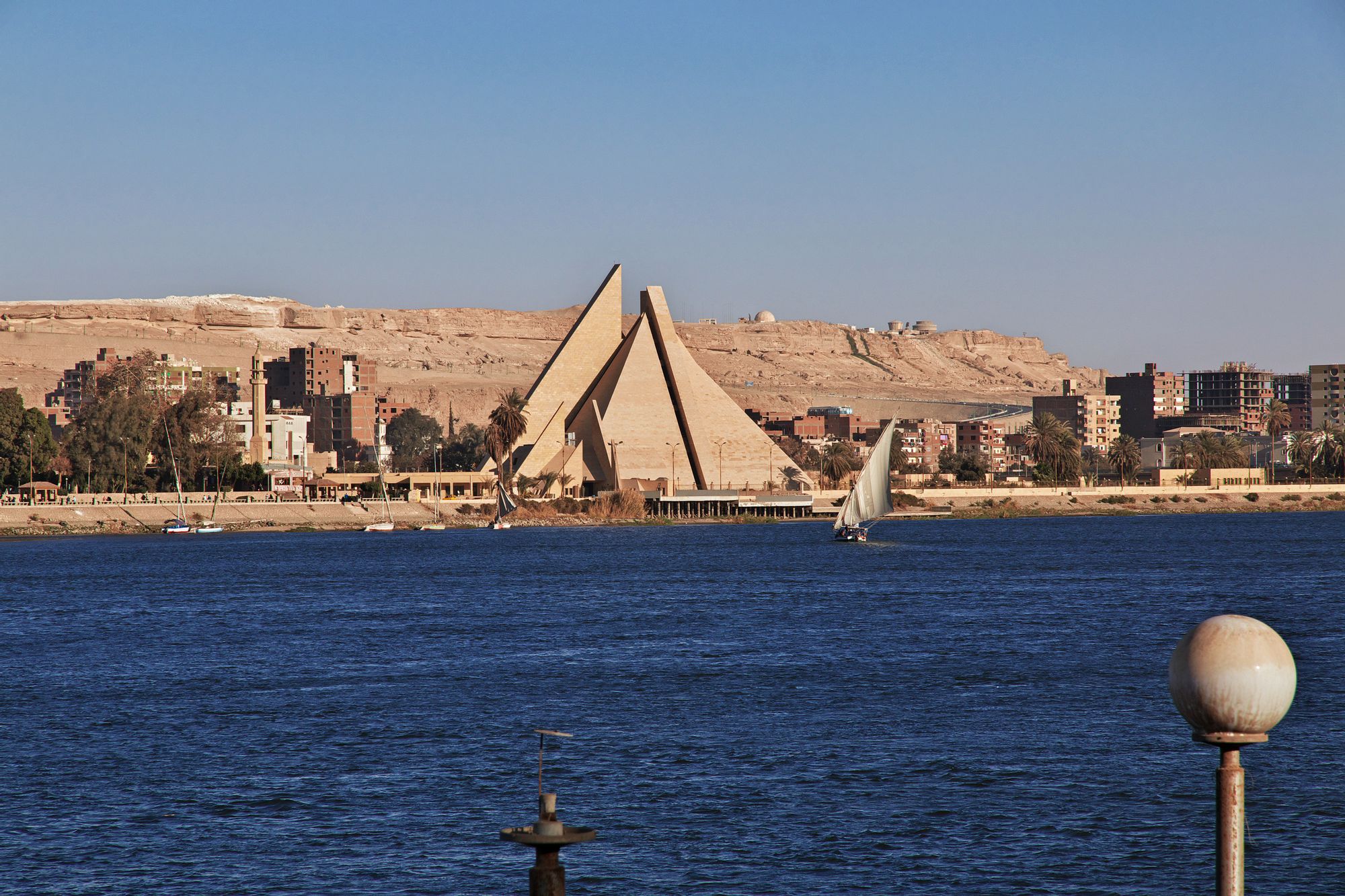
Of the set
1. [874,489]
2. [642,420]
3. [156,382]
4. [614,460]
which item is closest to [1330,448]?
[642,420]

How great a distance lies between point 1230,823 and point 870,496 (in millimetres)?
67337

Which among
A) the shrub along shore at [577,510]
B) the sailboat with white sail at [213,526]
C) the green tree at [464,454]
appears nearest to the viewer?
the shrub along shore at [577,510]

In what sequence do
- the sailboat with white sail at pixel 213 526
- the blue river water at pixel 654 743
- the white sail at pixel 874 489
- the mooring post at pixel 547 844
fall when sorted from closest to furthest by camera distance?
the mooring post at pixel 547 844 → the blue river water at pixel 654 743 → the white sail at pixel 874 489 → the sailboat with white sail at pixel 213 526

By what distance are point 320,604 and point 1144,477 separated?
377ft

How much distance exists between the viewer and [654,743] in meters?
22.4

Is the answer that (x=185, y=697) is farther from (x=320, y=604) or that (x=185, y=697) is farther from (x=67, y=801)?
(x=320, y=604)

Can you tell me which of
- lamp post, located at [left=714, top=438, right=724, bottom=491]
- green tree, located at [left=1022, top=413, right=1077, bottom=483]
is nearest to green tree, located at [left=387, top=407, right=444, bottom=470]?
lamp post, located at [left=714, top=438, right=724, bottom=491]

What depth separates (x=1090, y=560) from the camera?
68562mm

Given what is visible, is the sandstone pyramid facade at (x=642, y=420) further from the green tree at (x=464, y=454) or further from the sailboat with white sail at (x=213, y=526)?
the sailboat with white sail at (x=213, y=526)

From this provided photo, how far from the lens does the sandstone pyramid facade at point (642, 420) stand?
114625 millimetres

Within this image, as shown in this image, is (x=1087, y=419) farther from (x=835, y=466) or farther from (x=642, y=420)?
(x=642, y=420)

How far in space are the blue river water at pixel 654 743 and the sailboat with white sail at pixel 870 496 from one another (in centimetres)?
1723

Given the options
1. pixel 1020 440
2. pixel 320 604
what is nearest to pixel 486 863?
pixel 320 604

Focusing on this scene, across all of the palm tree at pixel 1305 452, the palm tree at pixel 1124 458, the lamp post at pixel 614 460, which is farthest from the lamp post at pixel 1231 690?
the palm tree at pixel 1305 452
